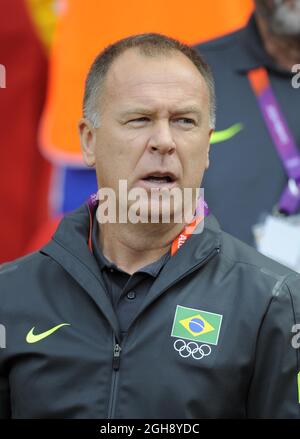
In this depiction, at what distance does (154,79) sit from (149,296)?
0.52 metres

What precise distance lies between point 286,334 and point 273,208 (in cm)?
165

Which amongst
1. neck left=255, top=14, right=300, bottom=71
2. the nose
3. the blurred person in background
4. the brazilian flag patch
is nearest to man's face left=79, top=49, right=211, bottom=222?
the nose

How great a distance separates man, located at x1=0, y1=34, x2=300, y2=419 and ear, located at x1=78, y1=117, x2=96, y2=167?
0.05 ft

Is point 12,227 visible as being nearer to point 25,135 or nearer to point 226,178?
point 25,135

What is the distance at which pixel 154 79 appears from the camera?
2.26 metres

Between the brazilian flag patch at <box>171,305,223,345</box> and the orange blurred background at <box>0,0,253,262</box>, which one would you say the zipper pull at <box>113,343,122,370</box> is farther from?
the orange blurred background at <box>0,0,253,262</box>

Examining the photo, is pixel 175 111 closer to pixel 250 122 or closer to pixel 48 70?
pixel 250 122

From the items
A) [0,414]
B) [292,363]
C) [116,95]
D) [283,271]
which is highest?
[116,95]

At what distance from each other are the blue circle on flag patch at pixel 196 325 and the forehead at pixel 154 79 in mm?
520

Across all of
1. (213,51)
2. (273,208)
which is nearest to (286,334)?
(273,208)

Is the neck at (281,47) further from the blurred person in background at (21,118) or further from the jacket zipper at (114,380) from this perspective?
the jacket zipper at (114,380)

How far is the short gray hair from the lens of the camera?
2.32 m

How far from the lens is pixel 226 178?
371 centimetres

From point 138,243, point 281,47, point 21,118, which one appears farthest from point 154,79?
point 21,118
